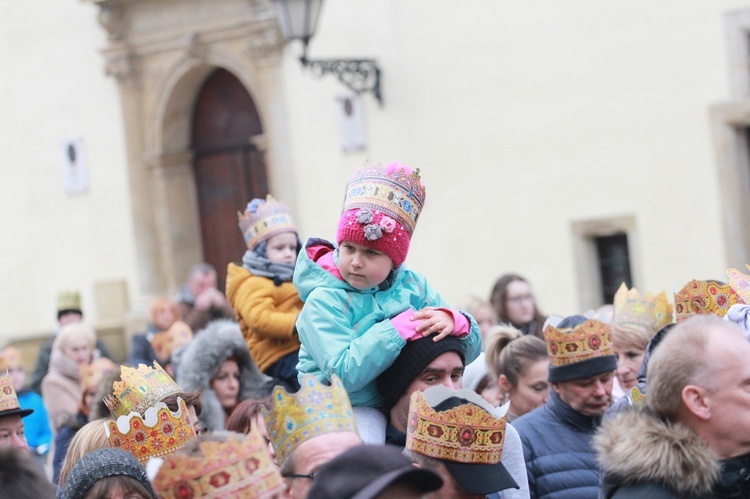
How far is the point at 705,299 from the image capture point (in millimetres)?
5605

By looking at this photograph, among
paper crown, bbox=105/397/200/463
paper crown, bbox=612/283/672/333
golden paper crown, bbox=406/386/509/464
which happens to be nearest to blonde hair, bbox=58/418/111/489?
paper crown, bbox=105/397/200/463

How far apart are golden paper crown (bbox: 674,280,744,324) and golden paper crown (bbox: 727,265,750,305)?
2 cm

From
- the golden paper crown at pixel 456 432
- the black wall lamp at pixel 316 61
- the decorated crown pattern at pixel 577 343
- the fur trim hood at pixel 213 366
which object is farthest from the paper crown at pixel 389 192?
the black wall lamp at pixel 316 61

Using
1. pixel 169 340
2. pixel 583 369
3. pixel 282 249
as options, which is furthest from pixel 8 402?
pixel 169 340

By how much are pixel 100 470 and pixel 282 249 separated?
2714mm

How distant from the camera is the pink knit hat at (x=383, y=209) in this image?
4.89 m

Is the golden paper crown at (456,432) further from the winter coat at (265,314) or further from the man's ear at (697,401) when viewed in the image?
the winter coat at (265,314)

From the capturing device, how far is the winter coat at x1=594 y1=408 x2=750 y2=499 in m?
3.81

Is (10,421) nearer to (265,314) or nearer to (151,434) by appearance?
(151,434)

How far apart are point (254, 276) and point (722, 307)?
2614 millimetres

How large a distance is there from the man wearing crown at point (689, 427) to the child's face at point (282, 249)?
351 cm

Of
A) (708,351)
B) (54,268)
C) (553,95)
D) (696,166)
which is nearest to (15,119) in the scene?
(54,268)

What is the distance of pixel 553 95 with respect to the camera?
13047 millimetres

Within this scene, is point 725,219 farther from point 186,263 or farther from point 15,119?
point 15,119
